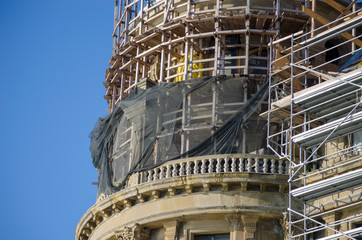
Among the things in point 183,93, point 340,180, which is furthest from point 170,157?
point 340,180

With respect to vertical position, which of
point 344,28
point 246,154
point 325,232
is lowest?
point 325,232

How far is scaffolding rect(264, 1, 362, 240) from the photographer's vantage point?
4225cm

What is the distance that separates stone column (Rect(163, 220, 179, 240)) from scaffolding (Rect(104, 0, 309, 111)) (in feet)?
25.5

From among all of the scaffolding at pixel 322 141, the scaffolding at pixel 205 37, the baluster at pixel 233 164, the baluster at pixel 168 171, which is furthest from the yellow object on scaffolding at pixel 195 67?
the baluster at pixel 233 164

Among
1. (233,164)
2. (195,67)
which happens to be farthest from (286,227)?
(195,67)

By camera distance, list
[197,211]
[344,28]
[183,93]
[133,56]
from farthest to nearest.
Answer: [133,56], [183,93], [197,211], [344,28]

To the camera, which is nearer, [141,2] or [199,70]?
[199,70]

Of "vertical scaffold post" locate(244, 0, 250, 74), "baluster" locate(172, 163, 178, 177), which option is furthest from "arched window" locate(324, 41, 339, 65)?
"baluster" locate(172, 163, 178, 177)

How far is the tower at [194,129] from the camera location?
155ft

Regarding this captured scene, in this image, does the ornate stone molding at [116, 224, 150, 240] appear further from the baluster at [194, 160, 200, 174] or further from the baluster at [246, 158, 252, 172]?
the baluster at [246, 158, 252, 172]

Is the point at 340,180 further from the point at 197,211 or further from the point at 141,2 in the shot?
the point at 141,2

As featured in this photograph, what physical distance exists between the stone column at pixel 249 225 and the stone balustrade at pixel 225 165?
6.16ft

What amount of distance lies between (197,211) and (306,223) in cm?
455

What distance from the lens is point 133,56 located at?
57.0m
